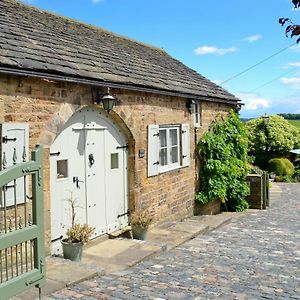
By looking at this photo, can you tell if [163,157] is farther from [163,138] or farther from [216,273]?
[216,273]

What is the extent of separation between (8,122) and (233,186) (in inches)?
339

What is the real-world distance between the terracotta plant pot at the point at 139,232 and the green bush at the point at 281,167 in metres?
22.2

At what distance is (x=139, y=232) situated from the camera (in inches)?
312

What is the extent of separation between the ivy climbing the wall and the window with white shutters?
1.05 metres

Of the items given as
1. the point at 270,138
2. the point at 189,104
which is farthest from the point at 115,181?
the point at 270,138

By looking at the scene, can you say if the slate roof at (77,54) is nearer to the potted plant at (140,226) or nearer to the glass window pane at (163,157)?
the glass window pane at (163,157)

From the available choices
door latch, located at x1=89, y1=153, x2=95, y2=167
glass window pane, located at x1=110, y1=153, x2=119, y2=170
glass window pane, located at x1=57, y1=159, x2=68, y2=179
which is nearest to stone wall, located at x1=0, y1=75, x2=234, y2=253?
glass window pane, located at x1=110, y1=153, x2=119, y2=170

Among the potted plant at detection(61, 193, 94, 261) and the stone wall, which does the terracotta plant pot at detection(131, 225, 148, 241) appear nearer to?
the stone wall

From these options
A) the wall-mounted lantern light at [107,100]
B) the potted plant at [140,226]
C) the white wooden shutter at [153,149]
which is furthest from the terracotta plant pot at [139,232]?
the wall-mounted lantern light at [107,100]

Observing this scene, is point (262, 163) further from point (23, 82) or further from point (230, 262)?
point (23, 82)

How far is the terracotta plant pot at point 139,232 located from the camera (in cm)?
791

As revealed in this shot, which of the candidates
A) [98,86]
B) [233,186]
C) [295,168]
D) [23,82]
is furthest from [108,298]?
[295,168]

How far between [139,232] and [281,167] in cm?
2245

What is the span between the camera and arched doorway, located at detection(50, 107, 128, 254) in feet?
22.1
